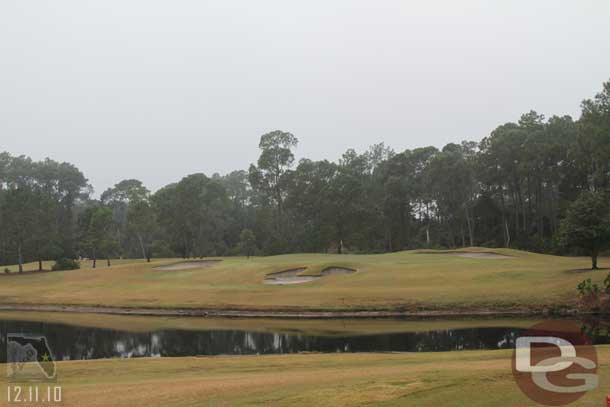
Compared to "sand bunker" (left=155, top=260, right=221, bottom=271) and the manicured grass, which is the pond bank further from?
"sand bunker" (left=155, top=260, right=221, bottom=271)

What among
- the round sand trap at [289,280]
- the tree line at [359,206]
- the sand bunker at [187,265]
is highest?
the tree line at [359,206]

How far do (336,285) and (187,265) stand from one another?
85.7ft

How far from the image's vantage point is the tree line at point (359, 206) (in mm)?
78938

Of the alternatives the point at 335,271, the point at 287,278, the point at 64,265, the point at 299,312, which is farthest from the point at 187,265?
the point at 299,312

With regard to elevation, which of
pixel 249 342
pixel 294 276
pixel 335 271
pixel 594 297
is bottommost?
pixel 249 342

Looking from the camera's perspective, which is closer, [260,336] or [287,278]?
[260,336]

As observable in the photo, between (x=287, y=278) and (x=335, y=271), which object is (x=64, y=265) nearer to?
(x=287, y=278)

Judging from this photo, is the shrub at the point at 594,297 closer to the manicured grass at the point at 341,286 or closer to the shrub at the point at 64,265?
the manicured grass at the point at 341,286

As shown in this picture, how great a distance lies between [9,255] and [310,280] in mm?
67376

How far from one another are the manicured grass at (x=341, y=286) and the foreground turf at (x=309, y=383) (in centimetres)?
1904

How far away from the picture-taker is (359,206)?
296ft

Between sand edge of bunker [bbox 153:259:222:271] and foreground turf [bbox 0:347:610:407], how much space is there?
44.4m

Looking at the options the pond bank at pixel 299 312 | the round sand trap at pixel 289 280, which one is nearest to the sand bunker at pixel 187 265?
the round sand trap at pixel 289 280

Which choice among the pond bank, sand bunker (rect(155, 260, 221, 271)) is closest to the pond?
the pond bank
